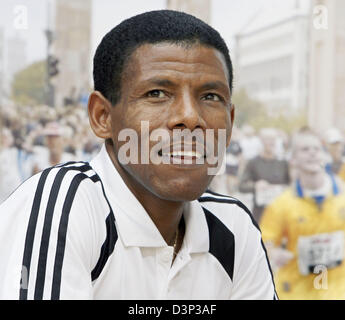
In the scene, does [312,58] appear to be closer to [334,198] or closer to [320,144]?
[320,144]

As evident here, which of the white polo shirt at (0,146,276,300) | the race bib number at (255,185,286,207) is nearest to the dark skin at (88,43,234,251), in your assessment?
the white polo shirt at (0,146,276,300)

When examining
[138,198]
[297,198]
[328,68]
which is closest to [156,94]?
[138,198]

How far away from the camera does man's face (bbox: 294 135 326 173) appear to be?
464 centimetres

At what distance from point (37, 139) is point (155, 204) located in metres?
3.36

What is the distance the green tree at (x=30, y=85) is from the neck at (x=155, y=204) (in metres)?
3.26

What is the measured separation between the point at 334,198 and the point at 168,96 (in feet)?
11.5

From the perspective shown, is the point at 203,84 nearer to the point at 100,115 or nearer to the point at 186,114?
the point at 186,114

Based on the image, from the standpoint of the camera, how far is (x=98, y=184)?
1.42m

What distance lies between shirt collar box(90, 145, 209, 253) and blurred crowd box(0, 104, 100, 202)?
3195 mm

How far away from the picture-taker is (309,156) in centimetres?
472

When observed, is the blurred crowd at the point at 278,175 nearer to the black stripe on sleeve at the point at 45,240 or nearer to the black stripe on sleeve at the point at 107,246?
the black stripe on sleeve at the point at 107,246

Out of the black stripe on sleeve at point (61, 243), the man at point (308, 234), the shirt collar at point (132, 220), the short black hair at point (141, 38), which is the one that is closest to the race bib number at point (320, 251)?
the man at point (308, 234)

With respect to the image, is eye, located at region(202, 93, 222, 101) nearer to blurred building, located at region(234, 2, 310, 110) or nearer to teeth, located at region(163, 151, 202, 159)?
teeth, located at region(163, 151, 202, 159)

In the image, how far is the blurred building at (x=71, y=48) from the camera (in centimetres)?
462
